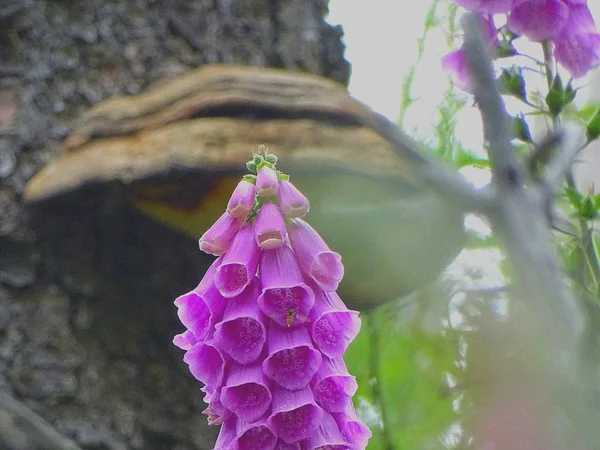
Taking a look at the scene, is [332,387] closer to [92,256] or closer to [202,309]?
[202,309]

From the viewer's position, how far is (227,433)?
520 mm

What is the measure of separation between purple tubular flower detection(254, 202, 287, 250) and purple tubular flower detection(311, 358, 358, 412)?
81 millimetres

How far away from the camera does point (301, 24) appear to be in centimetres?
133

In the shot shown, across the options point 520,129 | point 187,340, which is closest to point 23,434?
point 187,340

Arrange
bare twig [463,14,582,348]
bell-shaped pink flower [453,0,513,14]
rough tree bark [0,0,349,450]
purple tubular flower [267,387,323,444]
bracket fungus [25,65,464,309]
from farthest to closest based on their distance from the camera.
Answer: rough tree bark [0,0,349,450]
bracket fungus [25,65,464,309]
bell-shaped pink flower [453,0,513,14]
purple tubular flower [267,387,323,444]
bare twig [463,14,582,348]

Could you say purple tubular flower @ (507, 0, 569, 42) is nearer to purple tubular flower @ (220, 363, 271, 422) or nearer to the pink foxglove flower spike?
the pink foxglove flower spike

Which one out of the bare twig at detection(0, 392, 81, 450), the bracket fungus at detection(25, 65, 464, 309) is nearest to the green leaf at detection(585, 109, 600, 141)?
the bracket fungus at detection(25, 65, 464, 309)

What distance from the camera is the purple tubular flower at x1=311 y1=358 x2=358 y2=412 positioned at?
52 centimetres

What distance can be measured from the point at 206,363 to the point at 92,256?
647mm

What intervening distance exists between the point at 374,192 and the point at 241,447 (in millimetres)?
525

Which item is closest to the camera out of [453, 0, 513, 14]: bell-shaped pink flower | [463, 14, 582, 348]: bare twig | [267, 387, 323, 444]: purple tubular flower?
[463, 14, 582, 348]: bare twig

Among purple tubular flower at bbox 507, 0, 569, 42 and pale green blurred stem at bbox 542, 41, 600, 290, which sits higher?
purple tubular flower at bbox 507, 0, 569, 42

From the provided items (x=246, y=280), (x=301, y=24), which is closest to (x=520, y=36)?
(x=246, y=280)

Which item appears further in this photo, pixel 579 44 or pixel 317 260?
pixel 579 44
